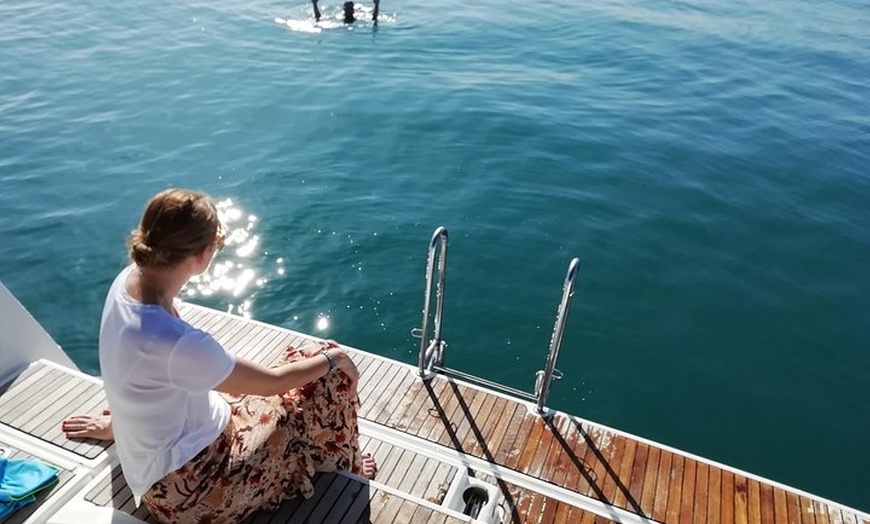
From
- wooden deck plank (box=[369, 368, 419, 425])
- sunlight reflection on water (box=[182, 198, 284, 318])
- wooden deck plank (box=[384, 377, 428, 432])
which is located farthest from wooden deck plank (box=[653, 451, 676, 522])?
sunlight reflection on water (box=[182, 198, 284, 318])

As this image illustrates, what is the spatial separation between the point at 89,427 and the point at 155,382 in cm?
→ 231

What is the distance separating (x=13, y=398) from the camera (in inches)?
205

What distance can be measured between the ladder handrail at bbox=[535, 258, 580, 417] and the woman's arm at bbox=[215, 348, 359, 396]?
2.11 metres

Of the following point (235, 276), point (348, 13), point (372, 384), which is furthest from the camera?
point (348, 13)

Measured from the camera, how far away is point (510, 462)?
547 centimetres

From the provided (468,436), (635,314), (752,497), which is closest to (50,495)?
(468,436)

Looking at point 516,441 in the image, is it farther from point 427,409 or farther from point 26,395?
point 26,395

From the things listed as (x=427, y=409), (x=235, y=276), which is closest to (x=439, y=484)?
(x=427, y=409)

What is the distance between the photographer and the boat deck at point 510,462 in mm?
4977

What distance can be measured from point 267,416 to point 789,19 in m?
28.0

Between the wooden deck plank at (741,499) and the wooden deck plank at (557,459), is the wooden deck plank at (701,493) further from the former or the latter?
the wooden deck plank at (741,499)

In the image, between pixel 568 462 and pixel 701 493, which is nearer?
pixel 701 493

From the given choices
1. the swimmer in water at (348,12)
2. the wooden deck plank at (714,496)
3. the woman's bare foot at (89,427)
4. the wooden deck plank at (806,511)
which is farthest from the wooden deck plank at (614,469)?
the swimmer in water at (348,12)

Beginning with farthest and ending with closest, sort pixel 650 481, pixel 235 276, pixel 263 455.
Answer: pixel 235 276 < pixel 650 481 < pixel 263 455
